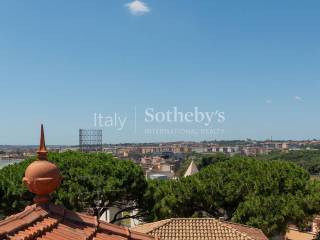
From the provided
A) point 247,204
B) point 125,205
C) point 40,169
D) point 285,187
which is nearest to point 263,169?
point 285,187

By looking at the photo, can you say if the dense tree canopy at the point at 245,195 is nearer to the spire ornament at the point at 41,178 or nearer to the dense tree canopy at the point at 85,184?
the dense tree canopy at the point at 85,184

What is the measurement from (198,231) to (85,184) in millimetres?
5951

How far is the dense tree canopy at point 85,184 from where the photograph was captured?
1711cm

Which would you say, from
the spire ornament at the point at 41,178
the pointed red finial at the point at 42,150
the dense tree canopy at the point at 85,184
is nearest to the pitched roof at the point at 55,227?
the spire ornament at the point at 41,178

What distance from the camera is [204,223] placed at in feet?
48.0

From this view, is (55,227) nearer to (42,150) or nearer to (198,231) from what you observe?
(42,150)

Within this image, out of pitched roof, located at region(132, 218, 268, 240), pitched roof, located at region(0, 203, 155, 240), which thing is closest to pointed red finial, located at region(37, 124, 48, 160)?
pitched roof, located at region(0, 203, 155, 240)

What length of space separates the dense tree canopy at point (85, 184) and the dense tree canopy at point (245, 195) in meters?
1.16

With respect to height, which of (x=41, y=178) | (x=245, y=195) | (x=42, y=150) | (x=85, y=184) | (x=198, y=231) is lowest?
(x=198, y=231)

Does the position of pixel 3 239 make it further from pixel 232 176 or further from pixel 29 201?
pixel 232 176

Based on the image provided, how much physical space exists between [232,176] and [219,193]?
1.07 m

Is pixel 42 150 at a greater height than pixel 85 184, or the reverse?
pixel 42 150

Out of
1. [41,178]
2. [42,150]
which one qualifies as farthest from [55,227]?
[42,150]

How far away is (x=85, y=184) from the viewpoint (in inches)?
699
